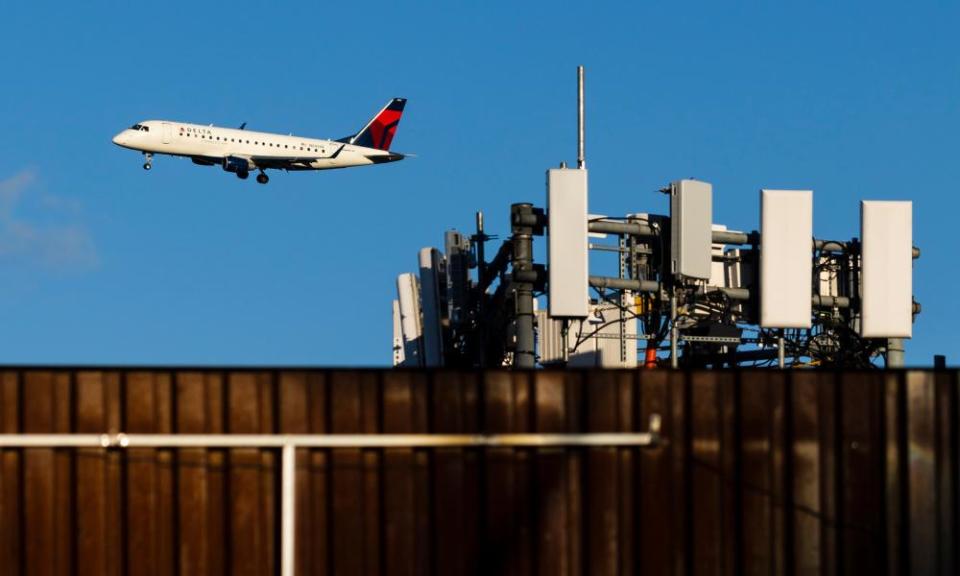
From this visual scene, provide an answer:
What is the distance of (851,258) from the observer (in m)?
44.1

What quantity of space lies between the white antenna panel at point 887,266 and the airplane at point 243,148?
58.9m

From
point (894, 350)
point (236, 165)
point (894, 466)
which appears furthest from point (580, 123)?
point (236, 165)

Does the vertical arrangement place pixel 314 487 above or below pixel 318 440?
below

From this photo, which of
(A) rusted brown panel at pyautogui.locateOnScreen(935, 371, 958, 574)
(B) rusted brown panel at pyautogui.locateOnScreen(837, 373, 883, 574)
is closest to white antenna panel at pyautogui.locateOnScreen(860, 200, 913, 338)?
(A) rusted brown panel at pyautogui.locateOnScreen(935, 371, 958, 574)

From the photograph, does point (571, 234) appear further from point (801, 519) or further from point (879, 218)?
point (801, 519)

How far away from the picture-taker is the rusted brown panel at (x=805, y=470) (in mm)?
19422

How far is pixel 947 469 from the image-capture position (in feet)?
64.4

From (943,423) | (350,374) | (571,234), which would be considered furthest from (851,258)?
(350,374)

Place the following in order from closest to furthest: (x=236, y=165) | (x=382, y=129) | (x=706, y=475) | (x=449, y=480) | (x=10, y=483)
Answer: (x=10, y=483) → (x=449, y=480) → (x=706, y=475) → (x=236, y=165) → (x=382, y=129)

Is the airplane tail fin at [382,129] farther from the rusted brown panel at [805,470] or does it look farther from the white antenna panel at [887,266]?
the rusted brown panel at [805,470]

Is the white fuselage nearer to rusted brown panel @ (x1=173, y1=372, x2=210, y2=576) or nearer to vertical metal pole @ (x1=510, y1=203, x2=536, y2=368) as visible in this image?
vertical metal pole @ (x1=510, y1=203, x2=536, y2=368)

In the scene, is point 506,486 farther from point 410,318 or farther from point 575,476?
point 410,318

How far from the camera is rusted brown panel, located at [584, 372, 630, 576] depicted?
→ 1914cm

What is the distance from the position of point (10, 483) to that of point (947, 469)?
10839 millimetres
